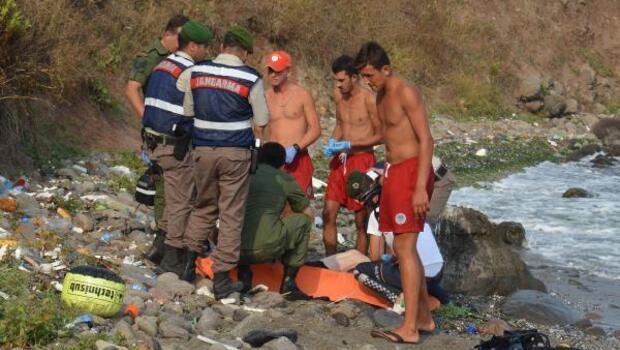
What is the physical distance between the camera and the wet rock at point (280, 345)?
18.9ft

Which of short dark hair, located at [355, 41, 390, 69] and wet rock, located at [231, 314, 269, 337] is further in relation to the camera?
short dark hair, located at [355, 41, 390, 69]

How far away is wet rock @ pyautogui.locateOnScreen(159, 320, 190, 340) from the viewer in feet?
19.1

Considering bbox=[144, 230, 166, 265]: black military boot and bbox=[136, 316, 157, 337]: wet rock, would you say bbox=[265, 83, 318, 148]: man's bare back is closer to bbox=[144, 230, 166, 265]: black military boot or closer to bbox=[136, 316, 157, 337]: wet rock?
bbox=[144, 230, 166, 265]: black military boot

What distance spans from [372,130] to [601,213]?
7657 millimetres

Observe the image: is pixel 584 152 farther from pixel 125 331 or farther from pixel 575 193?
pixel 125 331

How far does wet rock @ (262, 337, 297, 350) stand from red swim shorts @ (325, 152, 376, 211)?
2.84m

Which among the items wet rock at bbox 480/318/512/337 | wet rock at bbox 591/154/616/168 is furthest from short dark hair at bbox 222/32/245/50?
wet rock at bbox 591/154/616/168

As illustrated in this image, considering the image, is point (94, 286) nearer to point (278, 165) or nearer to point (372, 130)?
point (278, 165)

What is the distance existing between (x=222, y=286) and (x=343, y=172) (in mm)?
2155

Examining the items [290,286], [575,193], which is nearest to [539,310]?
[290,286]

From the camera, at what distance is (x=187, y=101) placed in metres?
6.84

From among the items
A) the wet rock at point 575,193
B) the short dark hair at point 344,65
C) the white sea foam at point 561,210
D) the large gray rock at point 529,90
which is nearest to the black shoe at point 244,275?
the short dark hair at point 344,65

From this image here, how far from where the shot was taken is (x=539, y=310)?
8406 mm

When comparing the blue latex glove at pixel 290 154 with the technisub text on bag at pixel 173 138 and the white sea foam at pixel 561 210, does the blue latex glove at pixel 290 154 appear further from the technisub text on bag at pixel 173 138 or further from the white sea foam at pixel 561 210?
the white sea foam at pixel 561 210
